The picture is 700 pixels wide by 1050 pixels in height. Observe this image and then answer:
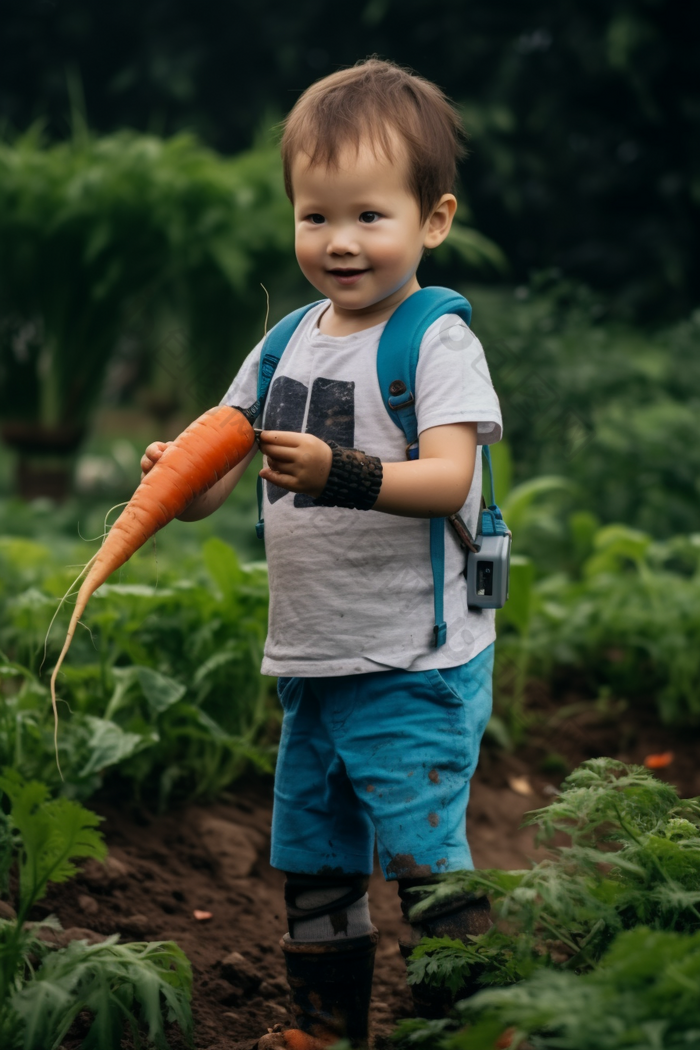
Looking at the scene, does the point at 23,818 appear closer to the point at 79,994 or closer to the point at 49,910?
the point at 79,994

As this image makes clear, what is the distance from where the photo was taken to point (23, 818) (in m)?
1.67

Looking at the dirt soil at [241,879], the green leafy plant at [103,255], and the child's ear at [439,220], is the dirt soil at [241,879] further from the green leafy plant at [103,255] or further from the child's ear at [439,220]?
the green leafy plant at [103,255]

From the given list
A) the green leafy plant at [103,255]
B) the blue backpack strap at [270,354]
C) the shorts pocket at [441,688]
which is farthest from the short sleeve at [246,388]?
the green leafy plant at [103,255]

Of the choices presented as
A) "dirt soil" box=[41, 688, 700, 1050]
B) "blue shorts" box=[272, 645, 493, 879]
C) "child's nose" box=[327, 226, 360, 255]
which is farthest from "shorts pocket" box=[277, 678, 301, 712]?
"child's nose" box=[327, 226, 360, 255]

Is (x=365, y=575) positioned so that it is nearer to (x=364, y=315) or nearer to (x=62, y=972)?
(x=364, y=315)

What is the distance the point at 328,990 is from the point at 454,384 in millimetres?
1068

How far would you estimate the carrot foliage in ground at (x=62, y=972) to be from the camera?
1637 mm

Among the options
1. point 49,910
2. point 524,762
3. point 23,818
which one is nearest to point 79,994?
point 23,818

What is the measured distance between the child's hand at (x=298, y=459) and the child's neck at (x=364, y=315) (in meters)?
0.39

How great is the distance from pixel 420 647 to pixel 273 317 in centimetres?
532

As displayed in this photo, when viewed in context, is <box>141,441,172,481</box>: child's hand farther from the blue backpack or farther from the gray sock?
the gray sock

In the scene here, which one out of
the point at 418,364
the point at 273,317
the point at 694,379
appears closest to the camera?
the point at 418,364

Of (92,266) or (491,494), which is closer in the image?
(491,494)

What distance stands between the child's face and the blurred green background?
3.07 feet
